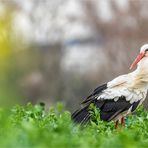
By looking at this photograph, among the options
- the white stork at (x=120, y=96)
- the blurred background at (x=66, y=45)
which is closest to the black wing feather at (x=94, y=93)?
the white stork at (x=120, y=96)

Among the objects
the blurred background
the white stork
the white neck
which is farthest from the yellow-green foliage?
the white stork

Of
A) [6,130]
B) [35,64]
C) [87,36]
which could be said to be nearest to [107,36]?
[87,36]

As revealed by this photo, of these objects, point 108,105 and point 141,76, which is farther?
point 141,76

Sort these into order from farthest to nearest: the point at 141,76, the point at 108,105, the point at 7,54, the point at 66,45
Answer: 1. the point at 7,54
2. the point at 66,45
3. the point at 141,76
4. the point at 108,105

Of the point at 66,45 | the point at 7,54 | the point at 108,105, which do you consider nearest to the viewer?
the point at 108,105

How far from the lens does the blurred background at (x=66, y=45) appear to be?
2173 centimetres

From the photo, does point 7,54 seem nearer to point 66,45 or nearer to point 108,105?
point 66,45

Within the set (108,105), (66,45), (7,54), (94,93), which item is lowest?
(108,105)

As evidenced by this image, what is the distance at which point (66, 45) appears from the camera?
75.9 feet

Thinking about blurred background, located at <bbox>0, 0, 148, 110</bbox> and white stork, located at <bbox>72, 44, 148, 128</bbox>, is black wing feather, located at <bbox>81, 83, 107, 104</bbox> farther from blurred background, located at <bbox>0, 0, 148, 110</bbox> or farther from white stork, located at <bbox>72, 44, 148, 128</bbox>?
blurred background, located at <bbox>0, 0, 148, 110</bbox>

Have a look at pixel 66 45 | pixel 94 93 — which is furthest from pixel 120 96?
pixel 66 45

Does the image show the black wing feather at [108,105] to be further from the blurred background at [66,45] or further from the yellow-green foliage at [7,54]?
the yellow-green foliage at [7,54]

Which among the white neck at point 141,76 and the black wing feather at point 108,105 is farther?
the white neck at point 141,76

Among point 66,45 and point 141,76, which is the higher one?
point 66,45
